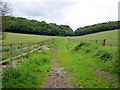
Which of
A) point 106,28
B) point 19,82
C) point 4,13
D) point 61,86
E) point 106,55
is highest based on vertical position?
point 106,28

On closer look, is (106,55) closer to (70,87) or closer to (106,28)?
(70,87)

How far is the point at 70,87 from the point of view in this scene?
5.32 meters

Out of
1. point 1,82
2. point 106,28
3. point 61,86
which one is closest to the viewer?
point 1,82

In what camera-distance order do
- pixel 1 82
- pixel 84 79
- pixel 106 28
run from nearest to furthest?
pixel 1 82 → pixel 84 79 → pixel 106 28

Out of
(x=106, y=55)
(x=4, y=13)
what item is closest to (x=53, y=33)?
(x=4, y=13)

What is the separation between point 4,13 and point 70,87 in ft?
70.5

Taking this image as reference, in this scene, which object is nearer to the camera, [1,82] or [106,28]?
[1,82]

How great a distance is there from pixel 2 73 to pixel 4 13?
18.9m

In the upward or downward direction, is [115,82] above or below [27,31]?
below

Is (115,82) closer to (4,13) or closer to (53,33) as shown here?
(4,13)

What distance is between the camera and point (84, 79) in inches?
244

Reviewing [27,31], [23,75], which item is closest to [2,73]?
[23,75]

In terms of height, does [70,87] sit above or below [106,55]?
below

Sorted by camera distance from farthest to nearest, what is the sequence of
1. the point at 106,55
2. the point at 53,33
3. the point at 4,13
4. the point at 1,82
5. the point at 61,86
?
the point at 53,33
the point at 4,13
the point at 106,55
the point at 61,86
the point at 1,82
